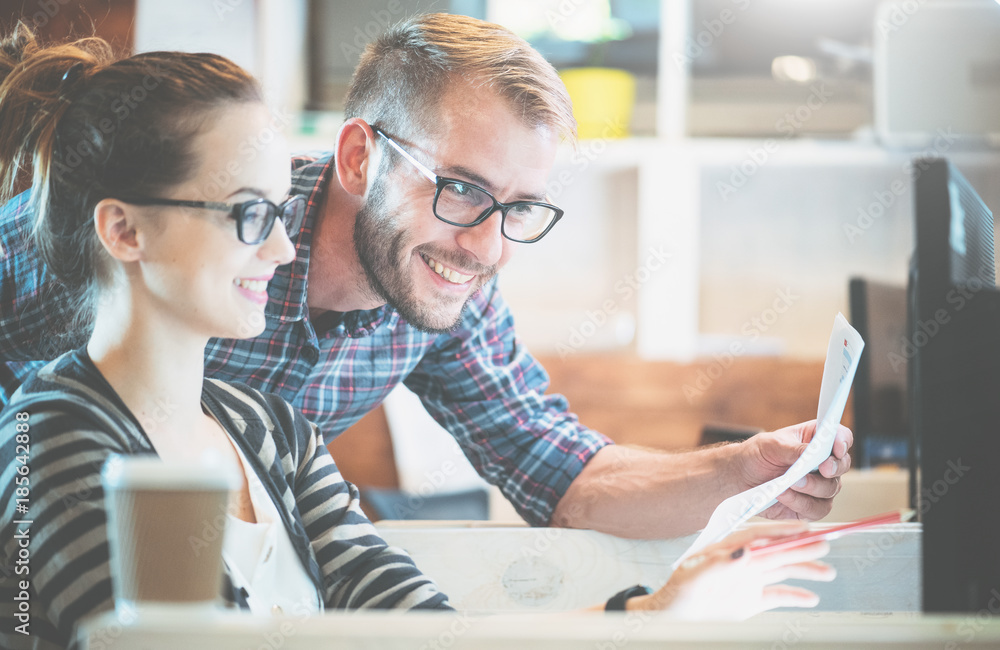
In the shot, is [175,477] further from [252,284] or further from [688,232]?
[688,232]

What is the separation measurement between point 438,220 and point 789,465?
17.5 inches

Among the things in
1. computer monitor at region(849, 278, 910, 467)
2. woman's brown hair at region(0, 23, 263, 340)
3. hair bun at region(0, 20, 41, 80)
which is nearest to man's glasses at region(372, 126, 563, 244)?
woman's brown hair at region(0, 23, 263, 340)

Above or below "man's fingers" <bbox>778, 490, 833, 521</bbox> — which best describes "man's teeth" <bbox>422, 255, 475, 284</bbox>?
above

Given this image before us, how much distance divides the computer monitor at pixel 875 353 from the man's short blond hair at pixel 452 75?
795 mm

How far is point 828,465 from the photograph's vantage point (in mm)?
817

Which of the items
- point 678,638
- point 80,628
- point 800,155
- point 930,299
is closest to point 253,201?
point 80,628

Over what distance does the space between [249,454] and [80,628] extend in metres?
0.21

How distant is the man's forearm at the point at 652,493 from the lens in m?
0.92

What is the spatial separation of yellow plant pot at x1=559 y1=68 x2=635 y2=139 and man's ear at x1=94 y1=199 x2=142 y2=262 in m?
1.70

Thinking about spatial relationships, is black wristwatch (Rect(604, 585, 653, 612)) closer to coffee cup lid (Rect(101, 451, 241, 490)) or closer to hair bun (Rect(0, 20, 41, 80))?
coffee cup lid (Rect(101, 451, 241, 490))

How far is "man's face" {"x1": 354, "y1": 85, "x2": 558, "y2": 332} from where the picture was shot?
879 millimetres

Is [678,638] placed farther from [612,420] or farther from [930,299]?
[612,420]

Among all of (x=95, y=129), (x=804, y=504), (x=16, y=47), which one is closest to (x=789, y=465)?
(x=804, y=504)

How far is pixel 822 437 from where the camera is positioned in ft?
2.40
